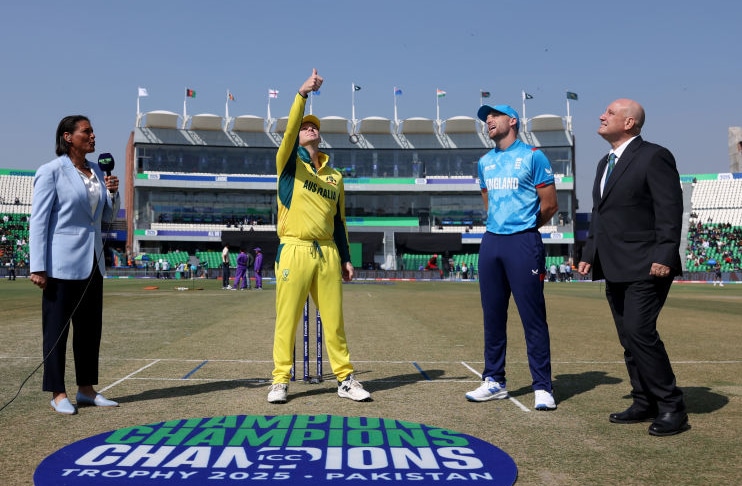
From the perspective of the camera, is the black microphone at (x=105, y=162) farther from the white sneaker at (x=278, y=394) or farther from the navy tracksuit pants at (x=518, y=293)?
the navy tracksuit pants at (x=518, y=293)

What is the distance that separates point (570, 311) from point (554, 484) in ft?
44.9

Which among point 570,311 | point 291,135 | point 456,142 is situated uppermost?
point 456,142

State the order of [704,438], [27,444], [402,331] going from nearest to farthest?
[27,444] → [704,438] → [402,331]

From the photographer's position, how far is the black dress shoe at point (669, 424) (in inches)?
160

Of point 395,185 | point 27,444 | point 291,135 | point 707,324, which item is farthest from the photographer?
point 395,185

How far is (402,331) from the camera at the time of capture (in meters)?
11.0

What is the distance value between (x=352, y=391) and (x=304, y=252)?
121 cm

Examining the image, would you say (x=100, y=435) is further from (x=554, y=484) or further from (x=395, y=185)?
(x=395, y=185)

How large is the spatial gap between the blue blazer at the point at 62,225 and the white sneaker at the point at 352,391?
2.19 meters

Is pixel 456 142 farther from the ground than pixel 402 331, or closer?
farther from the ground

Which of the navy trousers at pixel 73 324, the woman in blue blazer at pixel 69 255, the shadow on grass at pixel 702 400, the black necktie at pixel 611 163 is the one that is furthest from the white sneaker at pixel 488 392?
the navy trousers at pixel 73 324

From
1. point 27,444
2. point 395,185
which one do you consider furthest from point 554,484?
point 395,185

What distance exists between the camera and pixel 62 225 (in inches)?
190

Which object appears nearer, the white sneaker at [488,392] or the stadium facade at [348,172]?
the white sneaker at [488,392]
